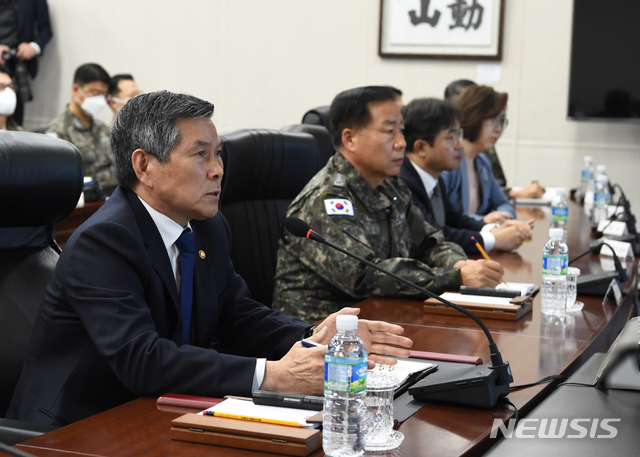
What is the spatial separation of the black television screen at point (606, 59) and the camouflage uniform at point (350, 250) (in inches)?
133

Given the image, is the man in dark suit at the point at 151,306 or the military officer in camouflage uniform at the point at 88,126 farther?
the military officer in camouflage uniform at the point at 88,126

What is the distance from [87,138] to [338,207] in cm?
330

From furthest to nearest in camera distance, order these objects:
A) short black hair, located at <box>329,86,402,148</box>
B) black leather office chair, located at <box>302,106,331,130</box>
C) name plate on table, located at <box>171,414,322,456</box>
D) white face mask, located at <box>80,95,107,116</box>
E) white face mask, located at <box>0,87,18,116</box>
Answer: white face mask, located at <box>80,95,107,116</box> < white face mask, located at <box>0,87,18,116</box> < black leather office chair, located at <box>302,106,331,130</box> < short black hair, located at <box>329,86,402,148</box> < name plate on table, located at <box>171,414,322,456</box>

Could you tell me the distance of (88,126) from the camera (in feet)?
16.6

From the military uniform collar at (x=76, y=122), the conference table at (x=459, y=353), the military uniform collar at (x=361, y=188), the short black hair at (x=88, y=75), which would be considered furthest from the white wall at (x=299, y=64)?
the military uniform collar at (x=361, y=188)

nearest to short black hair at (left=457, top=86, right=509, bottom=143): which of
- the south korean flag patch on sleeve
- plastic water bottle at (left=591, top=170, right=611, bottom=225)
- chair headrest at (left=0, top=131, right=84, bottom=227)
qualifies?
plastic water bottle at (left=591, top=170, right=611, bottom=225)

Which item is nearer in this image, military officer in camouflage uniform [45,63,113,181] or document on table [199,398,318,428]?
document on table [199,398,318,428]

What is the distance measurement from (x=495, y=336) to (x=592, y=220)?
7.13 feet

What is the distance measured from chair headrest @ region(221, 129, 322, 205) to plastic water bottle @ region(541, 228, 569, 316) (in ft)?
3.01

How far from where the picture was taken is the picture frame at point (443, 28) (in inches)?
219

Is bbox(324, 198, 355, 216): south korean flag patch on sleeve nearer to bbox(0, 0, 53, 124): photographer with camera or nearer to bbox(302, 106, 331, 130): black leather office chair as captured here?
bbox(302, 106, 331, 130): black leather office chair

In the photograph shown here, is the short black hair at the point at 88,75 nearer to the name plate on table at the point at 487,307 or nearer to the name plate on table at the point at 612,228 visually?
the name plate on table at the point at 612,228

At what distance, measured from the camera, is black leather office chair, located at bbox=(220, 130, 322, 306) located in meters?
2.30

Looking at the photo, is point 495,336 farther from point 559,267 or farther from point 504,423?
point 504,423
